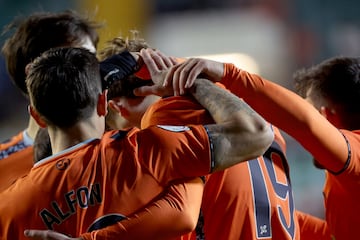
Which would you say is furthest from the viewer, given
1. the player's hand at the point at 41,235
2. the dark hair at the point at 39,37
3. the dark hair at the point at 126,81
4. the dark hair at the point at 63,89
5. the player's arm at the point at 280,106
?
the dark hair at the point at 39,37

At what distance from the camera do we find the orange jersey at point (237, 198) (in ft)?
8.29

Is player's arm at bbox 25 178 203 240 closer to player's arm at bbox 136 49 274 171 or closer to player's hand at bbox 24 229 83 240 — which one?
player's hand at bbox 24 229 83 240

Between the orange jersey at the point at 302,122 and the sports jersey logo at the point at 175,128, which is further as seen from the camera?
the orange jersey at the point at 302,122

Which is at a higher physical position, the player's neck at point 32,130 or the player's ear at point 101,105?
the player's ear at point 101,105

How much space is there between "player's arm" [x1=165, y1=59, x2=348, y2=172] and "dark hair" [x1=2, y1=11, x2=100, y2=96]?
3.40 feet

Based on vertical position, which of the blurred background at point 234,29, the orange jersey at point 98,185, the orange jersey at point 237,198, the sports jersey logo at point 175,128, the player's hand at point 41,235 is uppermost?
the sports jersey logo at point 175,128

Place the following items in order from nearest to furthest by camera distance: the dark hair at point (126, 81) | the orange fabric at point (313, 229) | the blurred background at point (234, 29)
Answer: the dark hair at point (126, 81) < the orange fabric at point (313, 229) < the blurred background at point (234, 29)

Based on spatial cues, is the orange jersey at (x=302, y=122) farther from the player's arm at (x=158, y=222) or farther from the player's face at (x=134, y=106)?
the player's arm at (x=158, y=222)

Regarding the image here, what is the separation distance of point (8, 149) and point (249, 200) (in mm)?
1435

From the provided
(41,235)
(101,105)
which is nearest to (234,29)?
(101,105)

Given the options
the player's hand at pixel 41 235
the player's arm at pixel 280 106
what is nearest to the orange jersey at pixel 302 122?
the player's arm at pixel 280 106

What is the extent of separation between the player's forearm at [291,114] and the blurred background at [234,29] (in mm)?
5731

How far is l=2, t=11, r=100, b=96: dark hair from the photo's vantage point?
355 centimetres

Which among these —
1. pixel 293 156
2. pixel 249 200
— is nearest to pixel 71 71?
pixel 249 200
